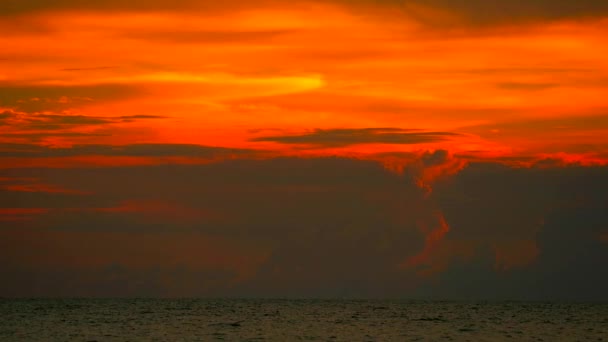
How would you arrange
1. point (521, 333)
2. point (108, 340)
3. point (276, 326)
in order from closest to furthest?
point (108, 340), point (521, 333), point (276, 326)

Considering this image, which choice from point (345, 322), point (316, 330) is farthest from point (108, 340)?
point (345, 322)

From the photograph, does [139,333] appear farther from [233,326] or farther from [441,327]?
[441,327]

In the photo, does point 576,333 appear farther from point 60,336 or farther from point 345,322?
point 60,336

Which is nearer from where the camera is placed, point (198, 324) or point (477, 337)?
point (477, 337)

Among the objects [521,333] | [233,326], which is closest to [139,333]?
[233,326]

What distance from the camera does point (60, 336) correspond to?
331 feet

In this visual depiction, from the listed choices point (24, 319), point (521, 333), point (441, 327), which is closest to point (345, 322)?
point (441, 327)

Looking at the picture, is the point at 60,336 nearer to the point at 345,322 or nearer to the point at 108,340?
the point at 108,340

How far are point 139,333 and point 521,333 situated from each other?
42017mm

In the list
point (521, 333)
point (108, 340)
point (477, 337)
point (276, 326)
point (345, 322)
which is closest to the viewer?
point (108, 340)

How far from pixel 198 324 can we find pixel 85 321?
60.4 ft

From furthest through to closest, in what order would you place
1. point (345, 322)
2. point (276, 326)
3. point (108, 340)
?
point (345, 322) → point (276, 326) → point (108, 340)

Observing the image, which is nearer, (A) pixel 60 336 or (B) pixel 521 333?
(A) pixel 60 336

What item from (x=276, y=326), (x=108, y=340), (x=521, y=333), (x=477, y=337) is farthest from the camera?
(x=276, y=326)
